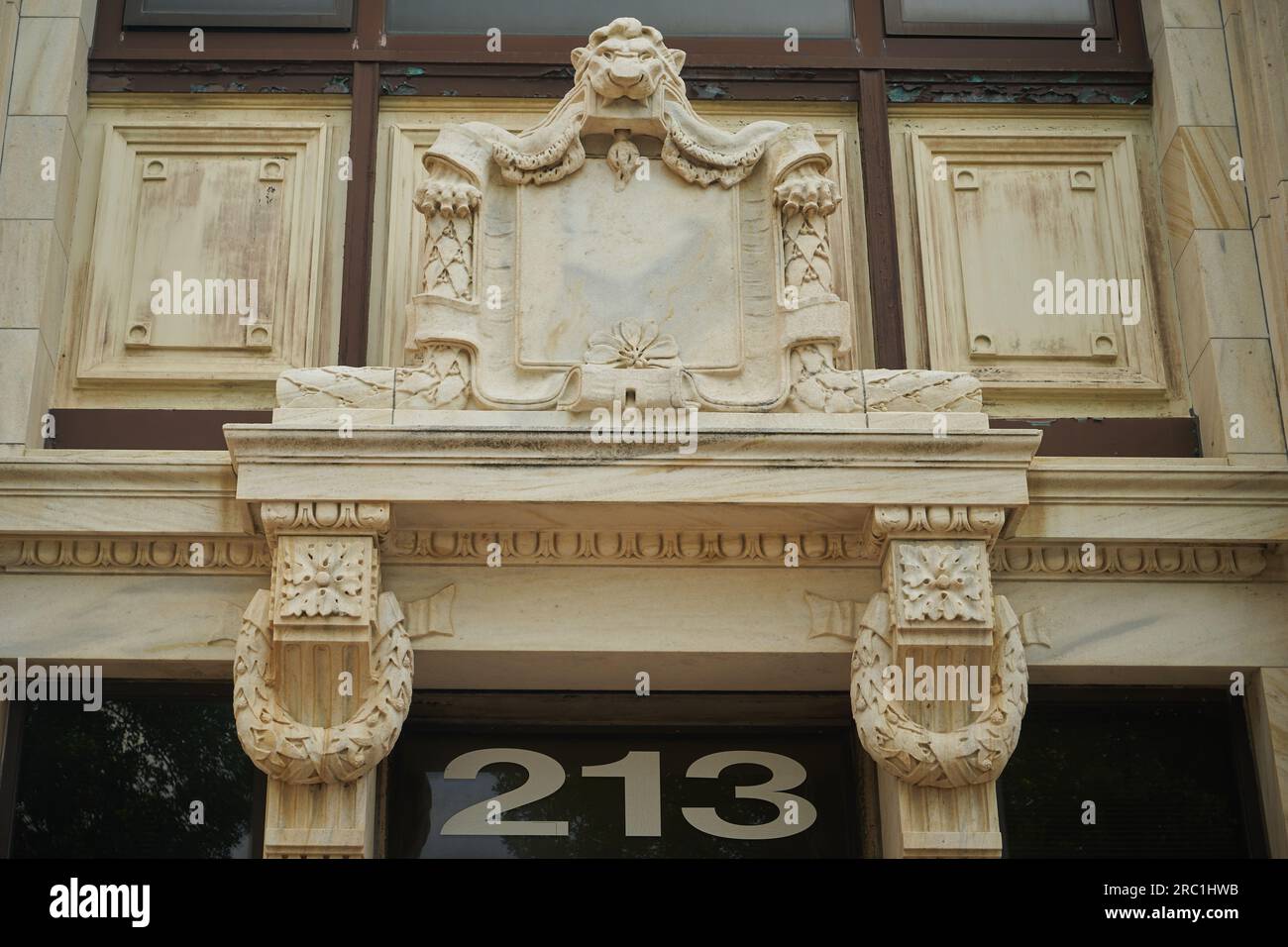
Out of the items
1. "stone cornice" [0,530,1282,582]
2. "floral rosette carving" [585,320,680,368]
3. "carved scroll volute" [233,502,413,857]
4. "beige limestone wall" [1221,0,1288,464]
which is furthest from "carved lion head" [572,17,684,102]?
"beige limestone wall" [1221,0,1288,464]

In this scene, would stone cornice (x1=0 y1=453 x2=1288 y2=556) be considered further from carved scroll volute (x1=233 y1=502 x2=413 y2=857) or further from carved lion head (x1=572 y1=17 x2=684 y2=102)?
carved lion head (x1=572 y1=17 x2=684 y2=102)

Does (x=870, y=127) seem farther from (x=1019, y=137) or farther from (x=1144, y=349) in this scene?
(x=1144, y=349)

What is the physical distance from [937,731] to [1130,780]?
1415 millimetres

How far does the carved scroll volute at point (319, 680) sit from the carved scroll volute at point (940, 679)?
85.1 inches

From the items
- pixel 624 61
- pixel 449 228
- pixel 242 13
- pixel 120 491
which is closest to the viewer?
pixel 120 491

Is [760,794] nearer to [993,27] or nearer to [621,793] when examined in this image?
[621,793]

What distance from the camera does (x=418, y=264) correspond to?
9016 millimetres

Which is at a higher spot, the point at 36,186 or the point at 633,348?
the point at 36,186

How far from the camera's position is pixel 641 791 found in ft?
28.2

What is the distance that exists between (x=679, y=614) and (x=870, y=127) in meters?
3.18

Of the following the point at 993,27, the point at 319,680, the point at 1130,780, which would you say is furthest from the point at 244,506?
the point at 993,27

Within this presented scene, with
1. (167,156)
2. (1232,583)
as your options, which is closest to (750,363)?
(1232,583)

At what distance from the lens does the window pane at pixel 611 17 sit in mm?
9906

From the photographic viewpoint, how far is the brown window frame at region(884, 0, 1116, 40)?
9.92 m
